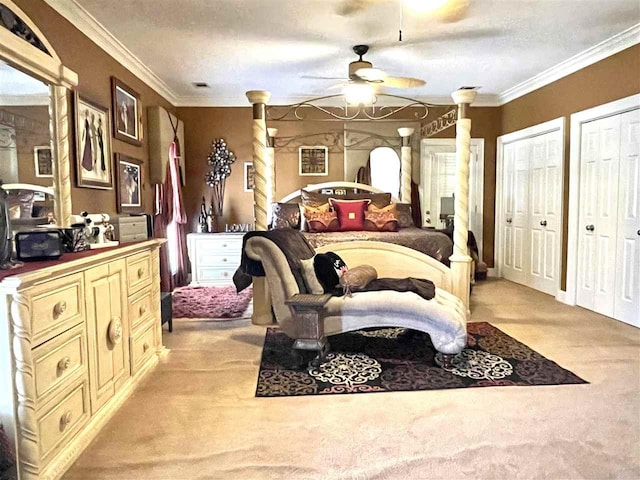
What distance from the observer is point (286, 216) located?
5590mm

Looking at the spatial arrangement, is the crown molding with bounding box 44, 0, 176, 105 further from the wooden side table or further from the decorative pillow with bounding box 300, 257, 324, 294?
the wooden side table

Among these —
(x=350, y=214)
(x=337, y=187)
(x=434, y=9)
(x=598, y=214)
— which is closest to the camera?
(x=434, y=9)

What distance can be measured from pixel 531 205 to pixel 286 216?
3.16m

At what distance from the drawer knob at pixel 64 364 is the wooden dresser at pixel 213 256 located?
13.1 ft

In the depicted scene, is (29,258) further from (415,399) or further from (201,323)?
(201,323)

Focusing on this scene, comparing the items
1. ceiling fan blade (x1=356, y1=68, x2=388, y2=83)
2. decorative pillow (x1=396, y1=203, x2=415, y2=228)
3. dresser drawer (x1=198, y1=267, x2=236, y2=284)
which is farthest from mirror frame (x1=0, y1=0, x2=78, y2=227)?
decorative pillow (x1=396, y1=203, x2=415, y2=228)

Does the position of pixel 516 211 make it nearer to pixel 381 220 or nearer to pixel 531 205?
pixel 531 205

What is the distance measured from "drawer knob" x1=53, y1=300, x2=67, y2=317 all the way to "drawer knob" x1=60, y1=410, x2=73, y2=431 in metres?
0.45

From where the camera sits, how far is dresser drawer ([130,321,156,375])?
9.05ft

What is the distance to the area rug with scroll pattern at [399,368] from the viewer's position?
2811mm

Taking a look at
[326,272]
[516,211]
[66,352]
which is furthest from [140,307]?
[516,211]

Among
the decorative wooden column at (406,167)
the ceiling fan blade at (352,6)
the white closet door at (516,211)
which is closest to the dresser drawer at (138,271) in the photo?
the ceiling fan blade at (352,6)

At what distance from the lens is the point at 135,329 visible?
279 centimetres

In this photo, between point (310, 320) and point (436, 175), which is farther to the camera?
point (436, 175)
